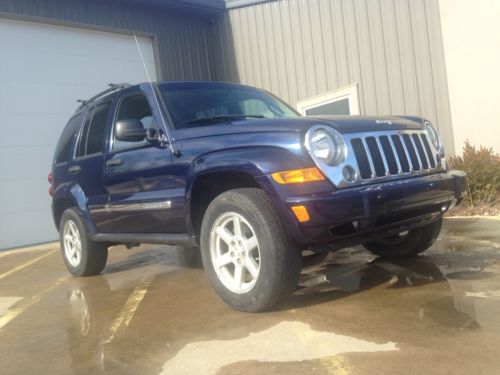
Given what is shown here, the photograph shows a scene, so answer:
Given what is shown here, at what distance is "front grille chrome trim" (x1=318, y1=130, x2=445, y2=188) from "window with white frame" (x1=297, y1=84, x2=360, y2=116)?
6.60m

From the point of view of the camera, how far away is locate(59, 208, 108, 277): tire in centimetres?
561

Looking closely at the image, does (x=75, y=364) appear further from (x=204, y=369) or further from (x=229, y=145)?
(x=229, y=145)

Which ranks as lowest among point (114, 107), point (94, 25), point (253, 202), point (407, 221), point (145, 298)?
point (145, 298)

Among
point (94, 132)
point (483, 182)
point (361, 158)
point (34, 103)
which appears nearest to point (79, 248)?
point (94, 132)

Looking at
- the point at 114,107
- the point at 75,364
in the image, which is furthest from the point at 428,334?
the point at 114,107

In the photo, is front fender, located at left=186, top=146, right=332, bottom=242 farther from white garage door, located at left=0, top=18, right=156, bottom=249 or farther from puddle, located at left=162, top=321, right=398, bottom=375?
white garage door, located at left=0, top=18, right=156, bottom=249

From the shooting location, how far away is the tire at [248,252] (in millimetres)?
3369

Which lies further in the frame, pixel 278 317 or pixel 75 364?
pixel 278 317

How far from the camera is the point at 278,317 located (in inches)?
137

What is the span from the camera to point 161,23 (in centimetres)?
1202

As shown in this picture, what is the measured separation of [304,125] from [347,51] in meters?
7.77

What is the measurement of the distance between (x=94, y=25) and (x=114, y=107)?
6524 millimetres

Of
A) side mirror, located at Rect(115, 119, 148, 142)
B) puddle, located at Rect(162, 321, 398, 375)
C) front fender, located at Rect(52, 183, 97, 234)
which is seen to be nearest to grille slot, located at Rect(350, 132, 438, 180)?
puddle, located at Rect(162, 321, 398, 375)

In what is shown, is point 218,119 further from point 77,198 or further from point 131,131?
point 77,198
